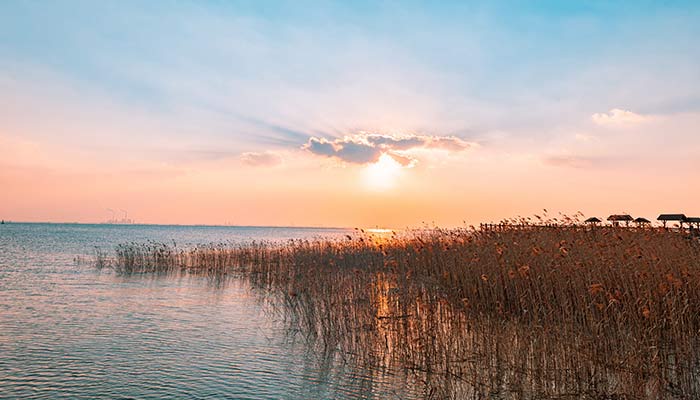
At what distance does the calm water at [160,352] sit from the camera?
7129mm

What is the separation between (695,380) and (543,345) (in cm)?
198

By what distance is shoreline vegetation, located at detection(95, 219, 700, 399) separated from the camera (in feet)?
21.0

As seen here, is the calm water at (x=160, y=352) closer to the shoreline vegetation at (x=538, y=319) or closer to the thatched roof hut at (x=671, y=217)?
the shoreline vegetation at (x=538, y=319)

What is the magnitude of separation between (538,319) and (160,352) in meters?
7.34

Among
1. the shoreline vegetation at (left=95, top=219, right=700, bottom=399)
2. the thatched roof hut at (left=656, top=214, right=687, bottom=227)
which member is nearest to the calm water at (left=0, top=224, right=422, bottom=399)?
the shoreline vegetation at (left=95, top=219, right=700, bottom=399)

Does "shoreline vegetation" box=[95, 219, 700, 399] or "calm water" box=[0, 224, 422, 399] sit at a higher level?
"shoreline vegetation" box=[95, 219, 700, 399]

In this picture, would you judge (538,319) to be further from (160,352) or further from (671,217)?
(671,217)

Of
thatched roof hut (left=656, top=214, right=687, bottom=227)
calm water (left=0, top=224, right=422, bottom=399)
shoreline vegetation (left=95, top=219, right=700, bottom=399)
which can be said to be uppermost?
thatched roof hut (left=656, top=214, right=687, bottom=227)

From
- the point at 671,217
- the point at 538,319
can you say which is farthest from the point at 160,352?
the point at 671,217

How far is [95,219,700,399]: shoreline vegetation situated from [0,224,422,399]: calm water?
0.87 metres

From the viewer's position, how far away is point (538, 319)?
29.2ft

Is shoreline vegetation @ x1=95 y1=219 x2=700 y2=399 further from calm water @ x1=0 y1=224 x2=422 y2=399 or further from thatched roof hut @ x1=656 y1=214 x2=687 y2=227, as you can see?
thatched roof hut @ x1=656 y1=214 x2=687 y2=227

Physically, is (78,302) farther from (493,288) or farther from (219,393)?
(493,288)

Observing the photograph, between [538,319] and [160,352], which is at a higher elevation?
[538,319]
